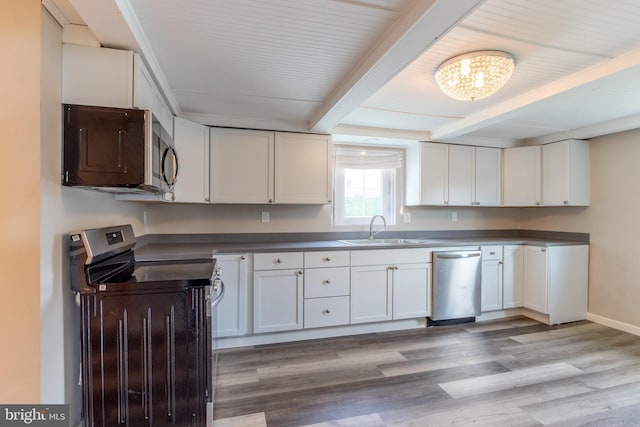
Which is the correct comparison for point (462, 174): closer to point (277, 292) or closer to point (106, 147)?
point (277, 292)

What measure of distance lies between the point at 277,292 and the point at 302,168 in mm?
1241

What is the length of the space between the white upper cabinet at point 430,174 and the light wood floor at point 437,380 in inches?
57.4

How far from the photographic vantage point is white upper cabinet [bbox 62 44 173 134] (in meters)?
1.49

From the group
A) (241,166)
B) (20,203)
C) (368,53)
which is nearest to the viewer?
(20,203)

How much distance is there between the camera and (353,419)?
67.6 inches

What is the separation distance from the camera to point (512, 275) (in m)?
3.38

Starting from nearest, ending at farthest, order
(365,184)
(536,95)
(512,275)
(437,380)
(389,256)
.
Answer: (437,380) → (536,95) → (389,256) → (512,275) → (365,184)

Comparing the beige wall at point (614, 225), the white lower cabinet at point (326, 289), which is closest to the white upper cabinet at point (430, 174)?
the white lower cabinet at point (326, 289)

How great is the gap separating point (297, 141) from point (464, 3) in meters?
2.00

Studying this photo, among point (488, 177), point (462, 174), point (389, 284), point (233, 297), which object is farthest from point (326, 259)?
point (488, 177)

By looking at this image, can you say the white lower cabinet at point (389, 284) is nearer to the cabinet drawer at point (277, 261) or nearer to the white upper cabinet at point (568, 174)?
the cabinet drawer at point (277, 261)

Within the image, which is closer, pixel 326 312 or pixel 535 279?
pixel 326 312

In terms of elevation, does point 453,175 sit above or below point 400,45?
below

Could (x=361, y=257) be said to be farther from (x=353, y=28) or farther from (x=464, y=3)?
(x=464, y=3)
